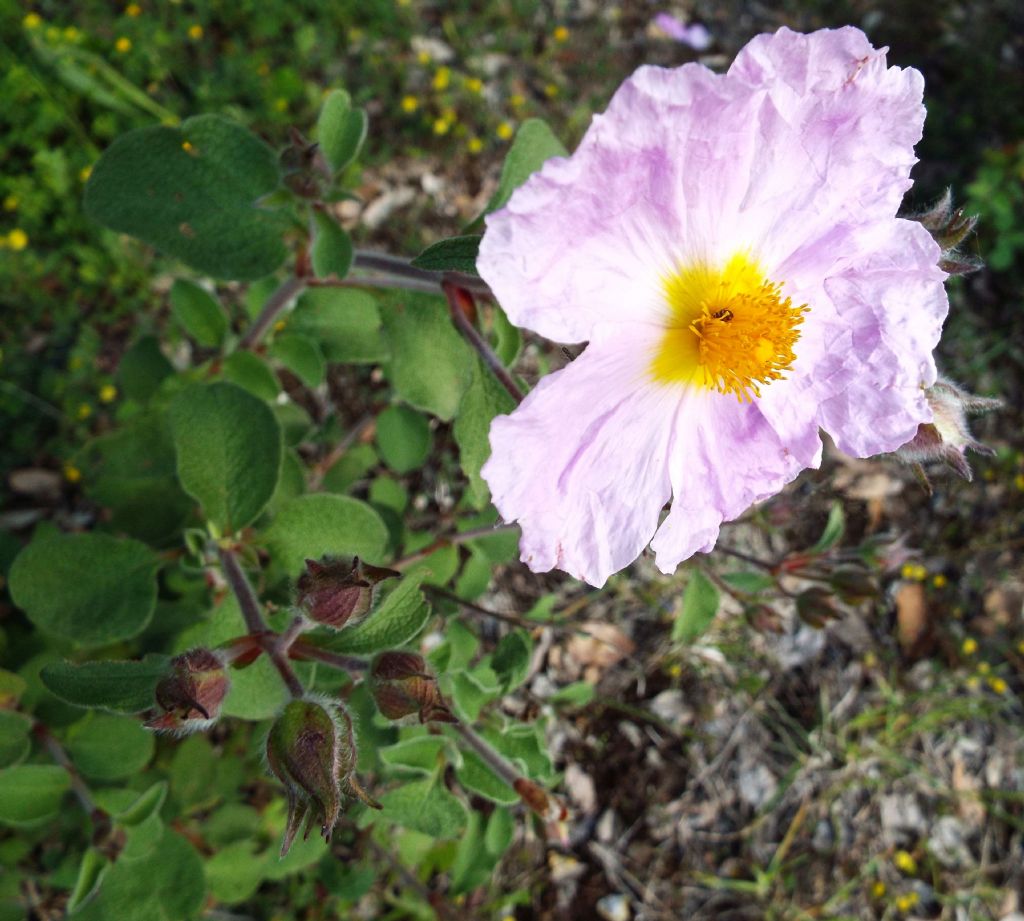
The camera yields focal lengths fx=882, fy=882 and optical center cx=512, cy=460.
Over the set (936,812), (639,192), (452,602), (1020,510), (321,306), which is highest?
(639,192)

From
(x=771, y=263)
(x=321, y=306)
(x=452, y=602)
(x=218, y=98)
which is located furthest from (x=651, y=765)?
(x=218, y=98)

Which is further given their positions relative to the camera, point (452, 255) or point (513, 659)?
point (513, 659)

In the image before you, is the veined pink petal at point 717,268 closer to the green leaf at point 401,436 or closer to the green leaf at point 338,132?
the green leaf at point 338,132

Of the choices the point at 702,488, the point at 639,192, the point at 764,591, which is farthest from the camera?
the point at 764,591

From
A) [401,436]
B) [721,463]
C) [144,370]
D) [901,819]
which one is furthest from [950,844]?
[144,370]

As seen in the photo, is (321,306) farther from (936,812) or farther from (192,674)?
(936,812)

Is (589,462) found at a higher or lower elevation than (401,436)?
higher

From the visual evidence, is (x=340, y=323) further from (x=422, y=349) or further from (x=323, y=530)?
(x=323, y=530)
